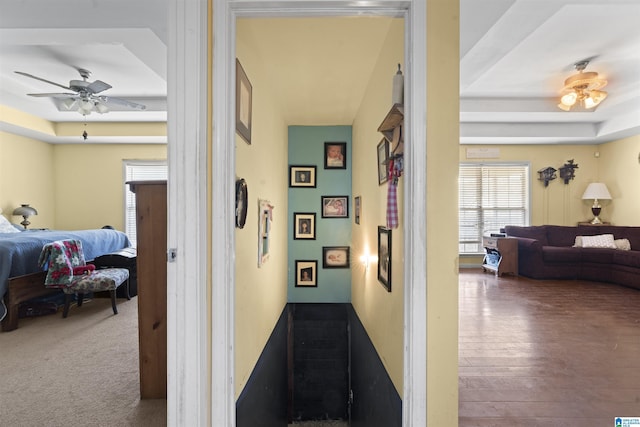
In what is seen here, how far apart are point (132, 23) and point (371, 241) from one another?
95.0 inches

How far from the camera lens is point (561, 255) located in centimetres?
526

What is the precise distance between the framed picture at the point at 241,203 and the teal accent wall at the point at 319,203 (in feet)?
8.18

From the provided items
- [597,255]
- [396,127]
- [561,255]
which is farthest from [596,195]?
[396,127]

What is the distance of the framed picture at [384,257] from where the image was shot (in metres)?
2.12

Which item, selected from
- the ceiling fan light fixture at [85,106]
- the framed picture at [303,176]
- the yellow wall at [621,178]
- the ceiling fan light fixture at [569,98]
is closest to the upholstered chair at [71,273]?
the ceiling fan light fixture at [85,106]

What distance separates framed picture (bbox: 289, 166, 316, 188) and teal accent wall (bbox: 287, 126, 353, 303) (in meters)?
0.05

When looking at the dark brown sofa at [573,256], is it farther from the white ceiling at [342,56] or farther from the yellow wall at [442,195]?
the yellow wall at [442,195]

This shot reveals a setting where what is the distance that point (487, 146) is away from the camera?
6465mm

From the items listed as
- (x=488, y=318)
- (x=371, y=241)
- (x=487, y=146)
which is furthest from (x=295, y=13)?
(x=487, y=146)

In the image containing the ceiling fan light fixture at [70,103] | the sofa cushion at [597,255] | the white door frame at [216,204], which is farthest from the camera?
the sofa cushion at [597,255]

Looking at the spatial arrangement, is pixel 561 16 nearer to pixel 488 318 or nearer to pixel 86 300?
pixel 488 318

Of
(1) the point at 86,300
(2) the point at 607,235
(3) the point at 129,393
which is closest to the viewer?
(3) the point at 129,393

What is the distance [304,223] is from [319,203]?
1.06 feet

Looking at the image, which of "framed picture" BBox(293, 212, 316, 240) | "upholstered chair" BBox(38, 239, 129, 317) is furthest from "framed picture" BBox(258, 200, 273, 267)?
"upholstered chair" BBox(38, 239, 129, 317)
